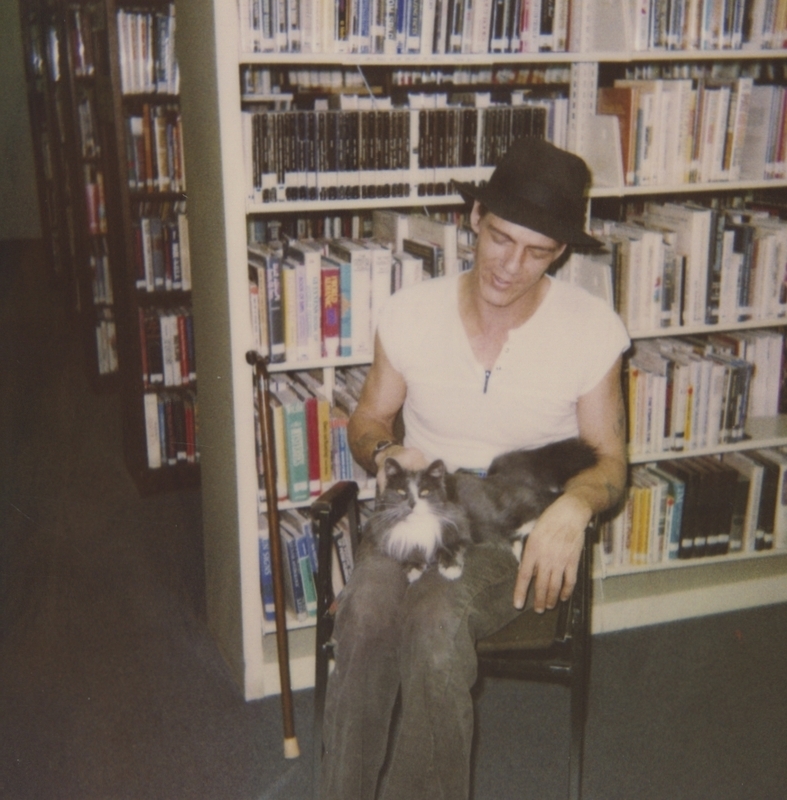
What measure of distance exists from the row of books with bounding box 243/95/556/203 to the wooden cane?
465 millimetres

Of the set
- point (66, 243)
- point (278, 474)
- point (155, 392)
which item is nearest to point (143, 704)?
point (278, 474)

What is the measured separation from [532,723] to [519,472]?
2.86ft

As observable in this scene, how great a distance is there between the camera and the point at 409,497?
1.72 m

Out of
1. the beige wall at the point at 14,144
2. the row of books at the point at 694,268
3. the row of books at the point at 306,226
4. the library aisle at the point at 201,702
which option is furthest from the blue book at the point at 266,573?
the beige wall at the point at 14,144

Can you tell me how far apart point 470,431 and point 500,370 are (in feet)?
Result: 0.54

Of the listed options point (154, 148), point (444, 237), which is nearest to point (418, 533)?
point (444, 237)

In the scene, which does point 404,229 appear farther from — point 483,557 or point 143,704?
point 143,704

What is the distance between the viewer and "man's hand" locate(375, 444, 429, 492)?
72.7 inches

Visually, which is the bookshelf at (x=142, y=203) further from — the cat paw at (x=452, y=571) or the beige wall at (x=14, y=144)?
the beige wall at (x=14, y=144)

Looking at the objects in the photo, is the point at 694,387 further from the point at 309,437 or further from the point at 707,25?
the point at 309,437

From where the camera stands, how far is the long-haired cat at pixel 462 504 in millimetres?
1726

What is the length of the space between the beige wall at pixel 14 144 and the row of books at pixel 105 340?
4549 millimetres

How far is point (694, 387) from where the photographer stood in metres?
2.59

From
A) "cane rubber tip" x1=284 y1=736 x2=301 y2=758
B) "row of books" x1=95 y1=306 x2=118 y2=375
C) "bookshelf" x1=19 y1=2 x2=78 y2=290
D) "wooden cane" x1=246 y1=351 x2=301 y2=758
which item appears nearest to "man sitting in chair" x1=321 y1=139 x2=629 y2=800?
"wooden cane" x1=246 y1=351 x2=301 y2=758
